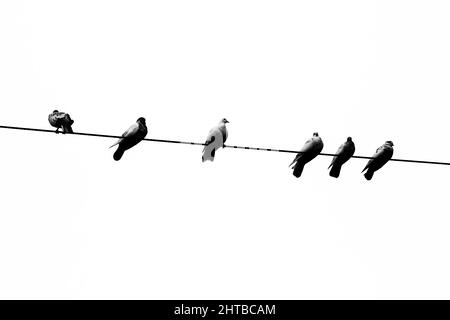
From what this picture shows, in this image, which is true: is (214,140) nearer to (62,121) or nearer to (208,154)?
(208,154)

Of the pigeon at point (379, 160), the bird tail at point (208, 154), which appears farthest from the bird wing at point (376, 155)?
the bird tail at point (208, 154)

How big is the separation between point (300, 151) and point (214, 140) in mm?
1881

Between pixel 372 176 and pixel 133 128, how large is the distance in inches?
206

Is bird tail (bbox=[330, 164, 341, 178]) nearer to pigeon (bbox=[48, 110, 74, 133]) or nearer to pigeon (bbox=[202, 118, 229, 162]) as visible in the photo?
pigeon (bbox=[202, 118, 229, 162])

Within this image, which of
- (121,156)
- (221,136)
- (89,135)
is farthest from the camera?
(221,136)

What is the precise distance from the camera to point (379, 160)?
19703 millimetres

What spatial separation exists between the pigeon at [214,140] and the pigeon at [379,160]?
10.4 feet

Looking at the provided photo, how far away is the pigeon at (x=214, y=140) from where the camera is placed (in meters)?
19.4

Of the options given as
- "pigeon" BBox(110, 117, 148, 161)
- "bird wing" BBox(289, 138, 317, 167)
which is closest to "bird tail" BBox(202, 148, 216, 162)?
"pigeon" BBox(110, 117, 148, 161)

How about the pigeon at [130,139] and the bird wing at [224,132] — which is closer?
the pigeon at [130,139]

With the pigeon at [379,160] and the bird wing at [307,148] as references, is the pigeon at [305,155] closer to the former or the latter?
the bird wing at [307,148]
